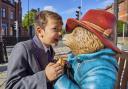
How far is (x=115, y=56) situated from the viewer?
2242 mm

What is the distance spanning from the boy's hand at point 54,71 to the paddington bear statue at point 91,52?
1.4 inches

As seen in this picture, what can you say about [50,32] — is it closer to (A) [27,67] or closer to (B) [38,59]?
(B) [38,59]

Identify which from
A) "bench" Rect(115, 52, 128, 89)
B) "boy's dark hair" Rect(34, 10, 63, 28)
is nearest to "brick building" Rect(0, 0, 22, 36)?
"boy's dark hair" Rect(34, 10, 63, 28)

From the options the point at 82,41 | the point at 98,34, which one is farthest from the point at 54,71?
the point at 98,34

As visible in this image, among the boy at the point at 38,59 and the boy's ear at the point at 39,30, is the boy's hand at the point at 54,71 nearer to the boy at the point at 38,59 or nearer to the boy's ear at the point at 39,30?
the boy at the point at 38,59

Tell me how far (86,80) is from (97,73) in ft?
0.25

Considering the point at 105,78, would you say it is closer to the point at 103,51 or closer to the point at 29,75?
the point at 103,51

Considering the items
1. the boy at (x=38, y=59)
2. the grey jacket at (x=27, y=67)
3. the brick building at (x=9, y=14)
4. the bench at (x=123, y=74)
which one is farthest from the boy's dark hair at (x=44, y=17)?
the brick building at (x=9, y=14)

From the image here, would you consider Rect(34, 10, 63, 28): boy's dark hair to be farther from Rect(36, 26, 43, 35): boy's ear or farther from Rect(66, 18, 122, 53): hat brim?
Rect(66, 18, 122, 53): hat brim

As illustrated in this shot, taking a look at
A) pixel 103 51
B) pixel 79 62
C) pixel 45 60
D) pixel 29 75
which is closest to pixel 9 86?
pixel 29 75

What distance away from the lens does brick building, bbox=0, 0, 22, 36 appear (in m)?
77.3

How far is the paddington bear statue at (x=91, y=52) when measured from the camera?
209cm

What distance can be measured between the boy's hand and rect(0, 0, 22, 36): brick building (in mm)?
71928

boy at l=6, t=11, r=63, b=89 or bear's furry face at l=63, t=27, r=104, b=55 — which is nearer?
bear's furry face at l=63, t=27, r=104, b=55
